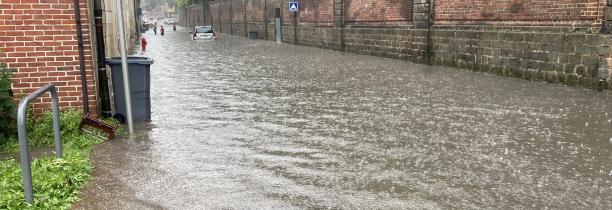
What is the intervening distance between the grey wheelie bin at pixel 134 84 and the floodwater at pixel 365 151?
322mm

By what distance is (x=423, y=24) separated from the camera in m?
18.1

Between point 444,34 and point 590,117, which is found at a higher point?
point 444,34

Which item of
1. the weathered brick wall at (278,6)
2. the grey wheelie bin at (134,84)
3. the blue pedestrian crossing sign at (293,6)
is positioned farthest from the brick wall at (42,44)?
the weathered brick wall at (278,6)

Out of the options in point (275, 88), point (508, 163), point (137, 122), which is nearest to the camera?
point (508, 163)

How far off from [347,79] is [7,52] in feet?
28.3

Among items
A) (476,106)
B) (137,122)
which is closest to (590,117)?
(476,106)

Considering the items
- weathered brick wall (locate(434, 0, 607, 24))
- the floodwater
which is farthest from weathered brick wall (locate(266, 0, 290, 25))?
the floodwater

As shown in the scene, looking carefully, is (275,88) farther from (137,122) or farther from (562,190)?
(562,190)

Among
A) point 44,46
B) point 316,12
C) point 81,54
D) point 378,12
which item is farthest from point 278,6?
point 44,46

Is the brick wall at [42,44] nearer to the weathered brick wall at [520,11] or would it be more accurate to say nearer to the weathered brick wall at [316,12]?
the weathered brick wall at [520,11]

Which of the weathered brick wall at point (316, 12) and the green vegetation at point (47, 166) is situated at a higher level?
the weathered brick wall at point (316, 12)

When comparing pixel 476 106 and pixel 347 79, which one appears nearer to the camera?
pixel 476 106

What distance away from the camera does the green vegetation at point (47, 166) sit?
4411 mm

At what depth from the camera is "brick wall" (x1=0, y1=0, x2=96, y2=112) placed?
6633 millimetres
